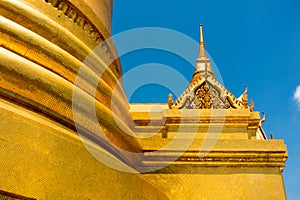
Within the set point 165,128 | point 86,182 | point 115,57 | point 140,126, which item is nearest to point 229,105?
point 165,128

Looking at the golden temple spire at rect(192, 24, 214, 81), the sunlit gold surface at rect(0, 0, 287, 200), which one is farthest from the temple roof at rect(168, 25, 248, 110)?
the golden temple spire at rect(192, 24, 214, 81)

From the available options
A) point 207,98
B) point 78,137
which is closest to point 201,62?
point 207,98

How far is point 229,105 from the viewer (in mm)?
6676

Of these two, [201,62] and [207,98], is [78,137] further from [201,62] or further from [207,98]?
[201,62]

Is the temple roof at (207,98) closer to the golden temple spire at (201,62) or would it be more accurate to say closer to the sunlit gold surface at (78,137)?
the sunlit gold surface at (78,137)

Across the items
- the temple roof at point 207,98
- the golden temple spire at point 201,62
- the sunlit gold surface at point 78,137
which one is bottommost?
the sunlit gold surface at point 78,137

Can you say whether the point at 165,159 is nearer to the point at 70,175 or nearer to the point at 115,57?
the point at 115,57

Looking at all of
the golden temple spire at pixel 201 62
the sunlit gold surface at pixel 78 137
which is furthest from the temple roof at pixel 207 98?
the golden temple spire at pixel 201 62

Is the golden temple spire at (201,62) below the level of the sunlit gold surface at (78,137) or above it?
above

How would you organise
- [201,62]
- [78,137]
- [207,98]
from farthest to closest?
[201,62]
[207,98]
[78,137]

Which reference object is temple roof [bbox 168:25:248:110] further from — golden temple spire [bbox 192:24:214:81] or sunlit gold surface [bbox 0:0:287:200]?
golden temple spire [bbox 192:24:214:81]

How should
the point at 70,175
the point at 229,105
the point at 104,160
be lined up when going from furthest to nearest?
1. the point at 229,105
2. the point at 104,160
3. the point at 70,175

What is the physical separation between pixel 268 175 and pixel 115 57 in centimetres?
279

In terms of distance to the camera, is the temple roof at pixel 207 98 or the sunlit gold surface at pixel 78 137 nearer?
the sunlit gold surface at pixel 78 137
